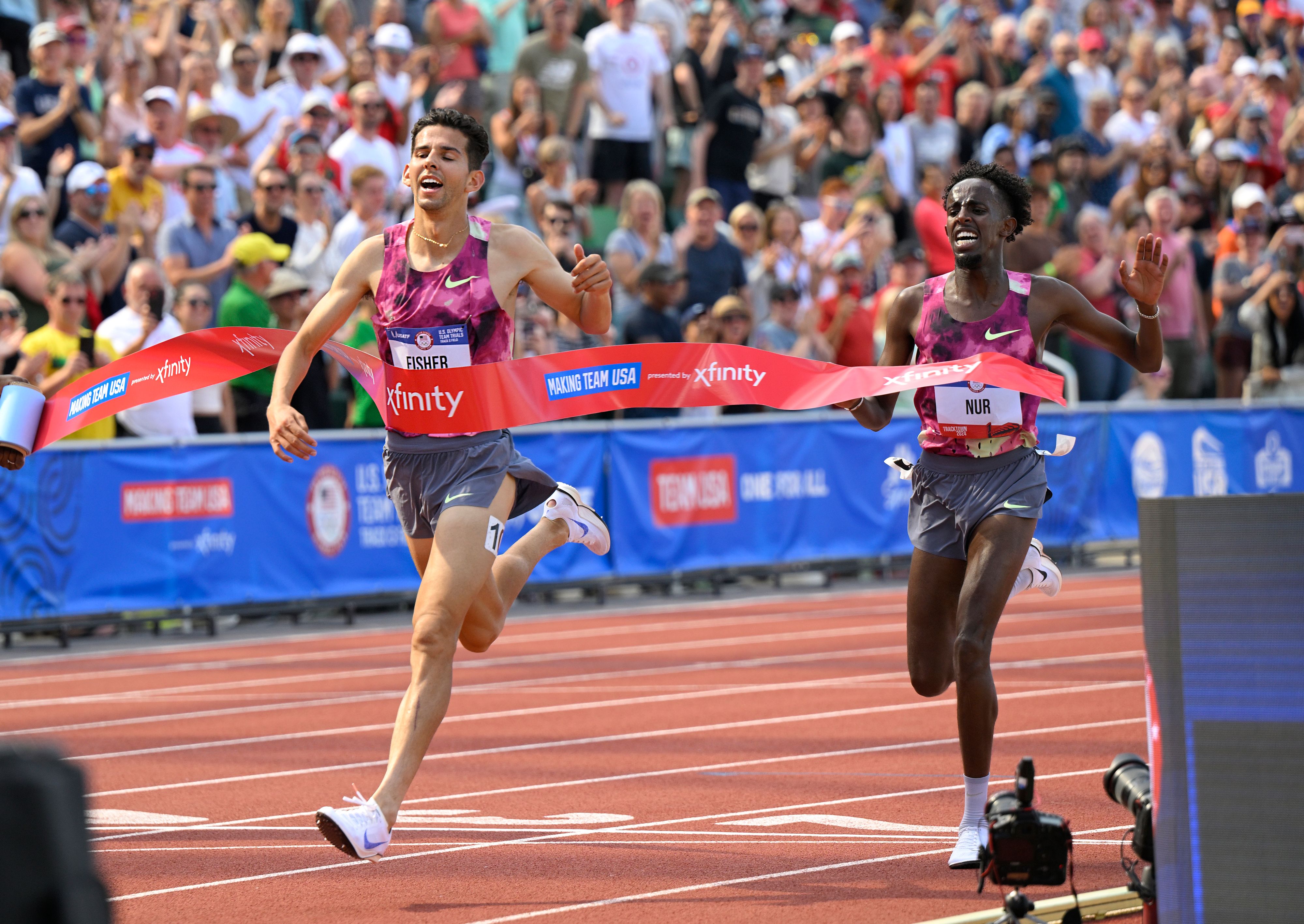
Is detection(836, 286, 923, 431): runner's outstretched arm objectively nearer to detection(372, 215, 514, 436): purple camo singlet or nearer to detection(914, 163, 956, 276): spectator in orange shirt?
detection(372, 215, 514, 436): purple camo singlet

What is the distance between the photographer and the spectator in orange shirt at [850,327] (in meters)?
17.3

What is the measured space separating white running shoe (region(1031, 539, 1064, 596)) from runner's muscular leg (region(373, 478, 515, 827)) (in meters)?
2.01

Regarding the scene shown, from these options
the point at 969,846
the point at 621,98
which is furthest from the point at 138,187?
the point at 969,846

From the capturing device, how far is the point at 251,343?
23.9 feet

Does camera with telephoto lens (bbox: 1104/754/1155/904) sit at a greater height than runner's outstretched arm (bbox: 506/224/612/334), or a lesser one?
lesser

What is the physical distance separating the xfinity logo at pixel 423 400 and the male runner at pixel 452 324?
9 centimetres

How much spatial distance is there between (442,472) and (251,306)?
8.16m

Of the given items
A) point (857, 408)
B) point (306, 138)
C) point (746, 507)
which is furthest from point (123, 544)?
point (857, 408)

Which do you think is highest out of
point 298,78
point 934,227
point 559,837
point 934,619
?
point 298,78

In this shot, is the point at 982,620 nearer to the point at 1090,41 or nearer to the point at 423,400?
the point at 423,400

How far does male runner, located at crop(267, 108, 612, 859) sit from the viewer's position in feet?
20.6

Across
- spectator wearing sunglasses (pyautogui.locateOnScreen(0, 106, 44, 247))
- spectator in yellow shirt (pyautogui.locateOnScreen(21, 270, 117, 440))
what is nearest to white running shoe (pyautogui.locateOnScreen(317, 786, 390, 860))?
spectator in yellow shirt (pyautogui.locateOnScreen(21, 270, 117, 440))

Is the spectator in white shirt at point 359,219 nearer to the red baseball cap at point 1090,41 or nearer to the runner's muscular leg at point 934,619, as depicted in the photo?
the runner's muscular leg at point 934,619

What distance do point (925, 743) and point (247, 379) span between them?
751 centimetres
